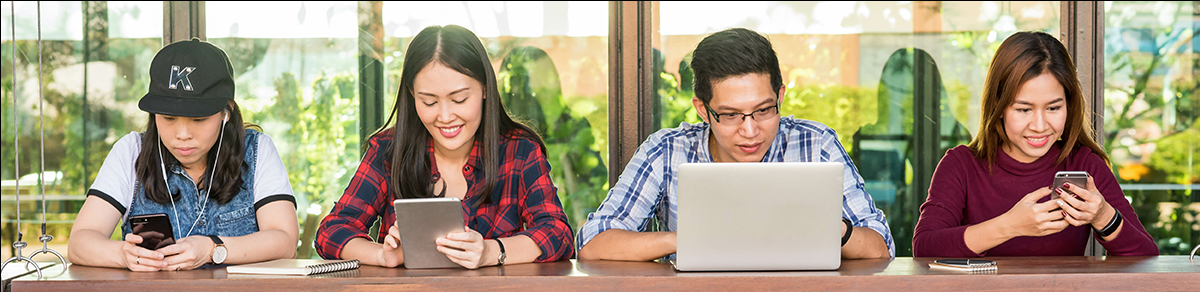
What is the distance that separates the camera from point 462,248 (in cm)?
185

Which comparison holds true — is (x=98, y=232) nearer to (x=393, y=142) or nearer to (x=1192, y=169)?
(x=393, y=142)

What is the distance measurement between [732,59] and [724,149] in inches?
11.1

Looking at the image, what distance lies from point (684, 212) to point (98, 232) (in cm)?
140

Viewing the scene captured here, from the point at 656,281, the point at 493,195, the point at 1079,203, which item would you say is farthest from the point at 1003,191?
the point at 493,195

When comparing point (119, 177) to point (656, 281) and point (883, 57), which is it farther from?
point (883, 57)

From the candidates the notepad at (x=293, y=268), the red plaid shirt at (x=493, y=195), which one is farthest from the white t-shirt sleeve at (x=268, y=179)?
the notepad at (x=293, y=268)

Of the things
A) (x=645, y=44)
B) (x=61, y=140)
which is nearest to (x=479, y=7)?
(x=645, y=44)

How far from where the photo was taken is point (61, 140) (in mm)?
3959

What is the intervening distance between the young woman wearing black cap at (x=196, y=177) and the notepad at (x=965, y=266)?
1515 mm

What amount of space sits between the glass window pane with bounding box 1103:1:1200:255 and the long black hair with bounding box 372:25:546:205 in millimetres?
2896

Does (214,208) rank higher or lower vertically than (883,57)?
lower

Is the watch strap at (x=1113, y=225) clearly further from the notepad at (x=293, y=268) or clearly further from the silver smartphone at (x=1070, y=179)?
the notepad at (x=293, y=268)

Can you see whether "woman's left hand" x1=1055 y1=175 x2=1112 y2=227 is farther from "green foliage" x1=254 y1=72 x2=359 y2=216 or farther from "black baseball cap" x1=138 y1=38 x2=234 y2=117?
"green foliage" x1=254 y1=72 x2=359 y2=216

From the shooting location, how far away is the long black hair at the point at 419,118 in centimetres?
218
